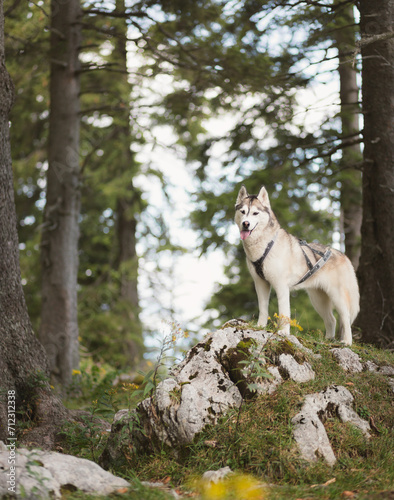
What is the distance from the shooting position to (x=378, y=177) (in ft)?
27.1

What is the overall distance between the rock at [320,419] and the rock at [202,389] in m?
0.33

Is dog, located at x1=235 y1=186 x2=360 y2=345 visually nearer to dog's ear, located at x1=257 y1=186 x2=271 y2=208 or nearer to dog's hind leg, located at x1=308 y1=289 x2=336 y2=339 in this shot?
dog's ear, located at x1=257 y1=186 x2=271 y2=208

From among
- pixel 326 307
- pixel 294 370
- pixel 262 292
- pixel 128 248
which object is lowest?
pixel 294 370

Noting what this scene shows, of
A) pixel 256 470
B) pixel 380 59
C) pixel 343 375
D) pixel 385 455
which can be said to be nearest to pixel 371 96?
pixel 380 59

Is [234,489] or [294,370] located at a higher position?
[294,370]

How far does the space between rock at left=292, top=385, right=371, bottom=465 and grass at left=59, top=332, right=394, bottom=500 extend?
70 millimetres

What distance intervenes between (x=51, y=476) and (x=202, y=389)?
1654 millimetres

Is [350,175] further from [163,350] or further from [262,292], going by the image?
[163,350]

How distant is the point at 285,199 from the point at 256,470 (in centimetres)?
1004

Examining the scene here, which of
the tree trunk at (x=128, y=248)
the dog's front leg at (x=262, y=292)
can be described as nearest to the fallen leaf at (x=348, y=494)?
the dog's front leg at (x=262, y=292)

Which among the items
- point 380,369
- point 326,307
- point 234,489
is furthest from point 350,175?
point 234,489

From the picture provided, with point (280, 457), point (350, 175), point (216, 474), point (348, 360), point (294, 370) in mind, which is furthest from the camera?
point (350, 175)

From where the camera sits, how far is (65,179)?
39.1ft

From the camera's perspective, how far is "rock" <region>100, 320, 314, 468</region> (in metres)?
5.48
